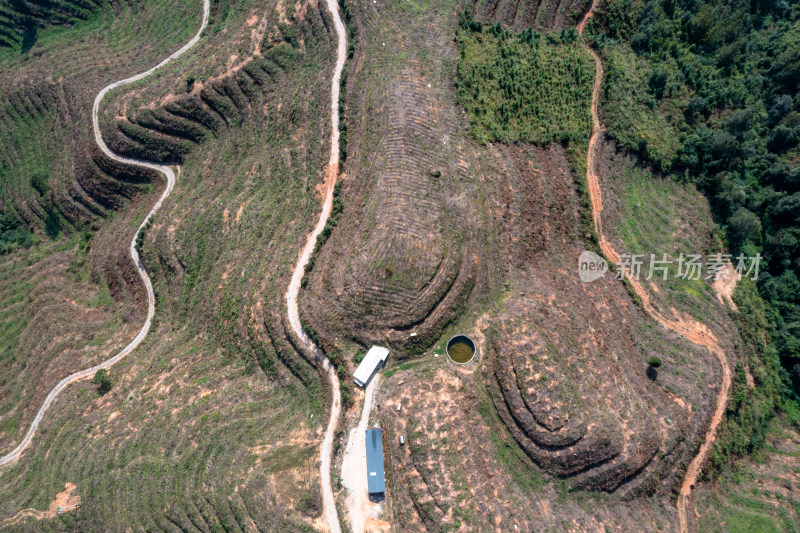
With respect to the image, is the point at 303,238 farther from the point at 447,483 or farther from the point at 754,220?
the point at 754,220

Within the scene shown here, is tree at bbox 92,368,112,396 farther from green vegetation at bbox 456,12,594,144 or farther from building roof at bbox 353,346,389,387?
green vegetation at bbox 456,12,594,144

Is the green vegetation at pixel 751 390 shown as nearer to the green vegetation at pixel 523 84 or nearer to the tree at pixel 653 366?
the tree at pixel 653 366

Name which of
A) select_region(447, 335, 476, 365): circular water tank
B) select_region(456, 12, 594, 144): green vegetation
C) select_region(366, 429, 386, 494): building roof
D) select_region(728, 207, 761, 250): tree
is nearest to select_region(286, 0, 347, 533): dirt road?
select_region(366, 429, 386, 494): building roof

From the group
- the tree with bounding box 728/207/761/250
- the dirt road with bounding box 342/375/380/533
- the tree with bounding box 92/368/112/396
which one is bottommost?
the dirt road with bounding box 342/375/380/533

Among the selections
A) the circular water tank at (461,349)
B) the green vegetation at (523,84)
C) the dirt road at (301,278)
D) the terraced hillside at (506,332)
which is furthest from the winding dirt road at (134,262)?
the green vegetation at (523,84)

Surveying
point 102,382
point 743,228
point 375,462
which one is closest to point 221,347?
point 102,382

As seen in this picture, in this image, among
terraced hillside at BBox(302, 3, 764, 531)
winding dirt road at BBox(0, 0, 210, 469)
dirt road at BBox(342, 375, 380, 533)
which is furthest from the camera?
winding dirt road at BBox(0, 0, 210, 469)

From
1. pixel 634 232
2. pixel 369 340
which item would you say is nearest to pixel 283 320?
pixel 369 340
